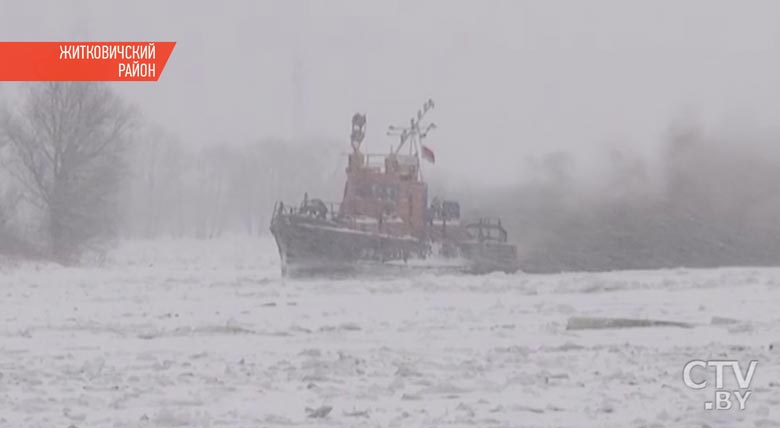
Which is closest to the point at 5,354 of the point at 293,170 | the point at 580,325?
the point at 580,325

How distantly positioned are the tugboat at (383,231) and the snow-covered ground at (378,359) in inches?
513

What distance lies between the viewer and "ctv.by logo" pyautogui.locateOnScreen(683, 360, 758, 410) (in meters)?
8.91

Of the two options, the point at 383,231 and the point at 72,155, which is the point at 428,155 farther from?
the point at 72,155

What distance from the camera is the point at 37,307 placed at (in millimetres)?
21797

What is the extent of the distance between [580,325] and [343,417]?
773 cm

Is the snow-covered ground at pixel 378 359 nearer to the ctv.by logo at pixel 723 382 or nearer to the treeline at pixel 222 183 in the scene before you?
the ctv.by logo at pixel 723 382

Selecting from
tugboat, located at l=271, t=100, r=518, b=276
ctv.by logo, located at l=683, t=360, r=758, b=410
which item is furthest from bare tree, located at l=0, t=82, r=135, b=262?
ctv.by logo, located at l=683, t=360, r=758, b=410

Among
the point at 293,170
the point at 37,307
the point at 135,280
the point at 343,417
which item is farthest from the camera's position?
the point at 293,170

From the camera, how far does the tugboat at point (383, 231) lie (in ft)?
125

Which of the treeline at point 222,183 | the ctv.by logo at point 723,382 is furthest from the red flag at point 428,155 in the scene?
the treeline at point 222,183

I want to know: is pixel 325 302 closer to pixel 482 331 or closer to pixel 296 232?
pixel 482 331

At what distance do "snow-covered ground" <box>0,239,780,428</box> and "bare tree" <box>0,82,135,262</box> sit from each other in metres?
32.0

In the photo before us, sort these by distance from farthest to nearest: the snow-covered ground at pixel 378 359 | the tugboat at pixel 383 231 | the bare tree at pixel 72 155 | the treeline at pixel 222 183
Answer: the treeline at pixel 222 183
the bare tree at pixel 72 155
the tugboat at pixel 383 231
the snow-covered ground at pixel 378 359

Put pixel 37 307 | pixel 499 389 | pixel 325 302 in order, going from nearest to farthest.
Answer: pixel 499 389
pixel 37 307
pixel 325 302
